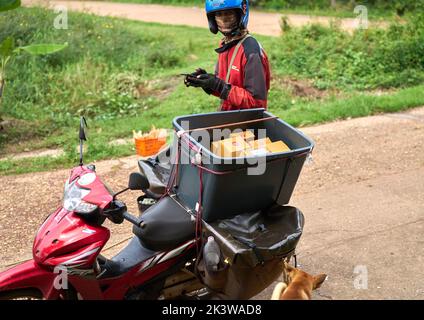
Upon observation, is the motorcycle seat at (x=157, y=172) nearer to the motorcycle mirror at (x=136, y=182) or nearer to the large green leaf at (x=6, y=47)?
the motorcycle mirror at (x=136, y=182)

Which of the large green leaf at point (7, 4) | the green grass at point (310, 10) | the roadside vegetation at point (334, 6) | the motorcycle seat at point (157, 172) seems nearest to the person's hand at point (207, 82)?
the motorcycle seat at point (157, 172)

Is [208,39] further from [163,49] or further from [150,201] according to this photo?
[150,201]

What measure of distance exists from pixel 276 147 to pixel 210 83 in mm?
638

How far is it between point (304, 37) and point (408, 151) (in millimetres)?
5476

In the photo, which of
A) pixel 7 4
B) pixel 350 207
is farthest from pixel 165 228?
pixel 7 4

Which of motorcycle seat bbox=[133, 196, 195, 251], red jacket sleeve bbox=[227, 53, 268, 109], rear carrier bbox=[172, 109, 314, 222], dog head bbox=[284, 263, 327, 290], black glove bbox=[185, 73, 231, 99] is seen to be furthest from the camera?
red jacket sleeve bbox=[227, 53, 268, 109]

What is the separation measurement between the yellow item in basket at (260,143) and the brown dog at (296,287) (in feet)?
2.50

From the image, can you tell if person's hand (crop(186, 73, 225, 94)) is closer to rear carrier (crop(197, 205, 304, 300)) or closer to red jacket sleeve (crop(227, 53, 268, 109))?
red jacket sleeve (crop(227, 53, 268, 109))

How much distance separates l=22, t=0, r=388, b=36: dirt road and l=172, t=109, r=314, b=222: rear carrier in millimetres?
10226

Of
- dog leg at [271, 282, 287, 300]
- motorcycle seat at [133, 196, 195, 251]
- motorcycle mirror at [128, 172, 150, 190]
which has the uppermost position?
motorcycle mirror at [128, 172, 150, 190]

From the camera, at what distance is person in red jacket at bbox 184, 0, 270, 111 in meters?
4.11

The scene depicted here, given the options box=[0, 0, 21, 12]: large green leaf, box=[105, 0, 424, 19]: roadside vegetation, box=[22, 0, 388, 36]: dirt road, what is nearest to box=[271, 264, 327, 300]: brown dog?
box=[0, 0, 21, 12]: large green leaf

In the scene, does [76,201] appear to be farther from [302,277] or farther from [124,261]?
[302,277]

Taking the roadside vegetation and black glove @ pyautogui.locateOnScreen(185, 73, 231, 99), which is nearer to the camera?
black glove @ pyautogui.locateOnScreen(185, 73, 231, 99)
